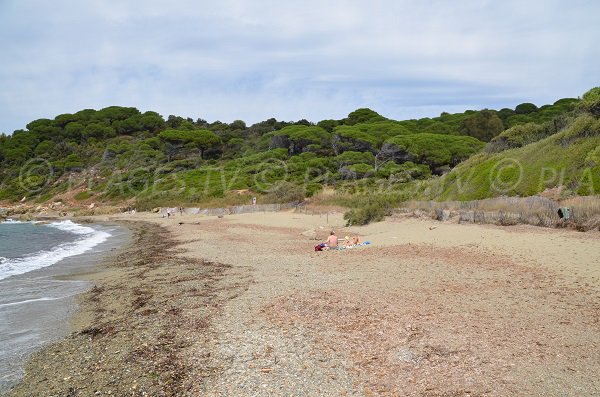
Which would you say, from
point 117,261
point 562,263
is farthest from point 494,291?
point 117,261

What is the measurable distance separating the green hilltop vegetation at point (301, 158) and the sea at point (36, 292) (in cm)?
1685

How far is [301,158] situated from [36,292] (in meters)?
52.5

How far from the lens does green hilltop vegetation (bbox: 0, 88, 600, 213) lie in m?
25.4

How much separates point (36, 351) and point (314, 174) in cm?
5023

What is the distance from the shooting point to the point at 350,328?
711cm

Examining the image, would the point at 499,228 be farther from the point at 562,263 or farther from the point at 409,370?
the point at 409,370

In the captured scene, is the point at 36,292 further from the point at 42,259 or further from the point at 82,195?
the point at 82,195

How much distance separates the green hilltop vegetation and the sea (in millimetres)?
16852

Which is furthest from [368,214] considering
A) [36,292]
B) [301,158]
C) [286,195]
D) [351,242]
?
[301,158]

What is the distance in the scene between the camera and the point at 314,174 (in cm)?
5656

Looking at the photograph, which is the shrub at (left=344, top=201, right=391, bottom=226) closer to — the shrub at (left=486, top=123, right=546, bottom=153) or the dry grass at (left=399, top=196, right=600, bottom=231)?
the dry grass at (left=399, top=196, right=600, bottom=231)

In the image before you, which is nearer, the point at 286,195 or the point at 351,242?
the point at 351,242

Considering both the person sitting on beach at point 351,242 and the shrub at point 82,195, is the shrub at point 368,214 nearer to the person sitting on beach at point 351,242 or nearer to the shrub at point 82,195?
the person sitting on beach at point 351,242

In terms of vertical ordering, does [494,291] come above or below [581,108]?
below
